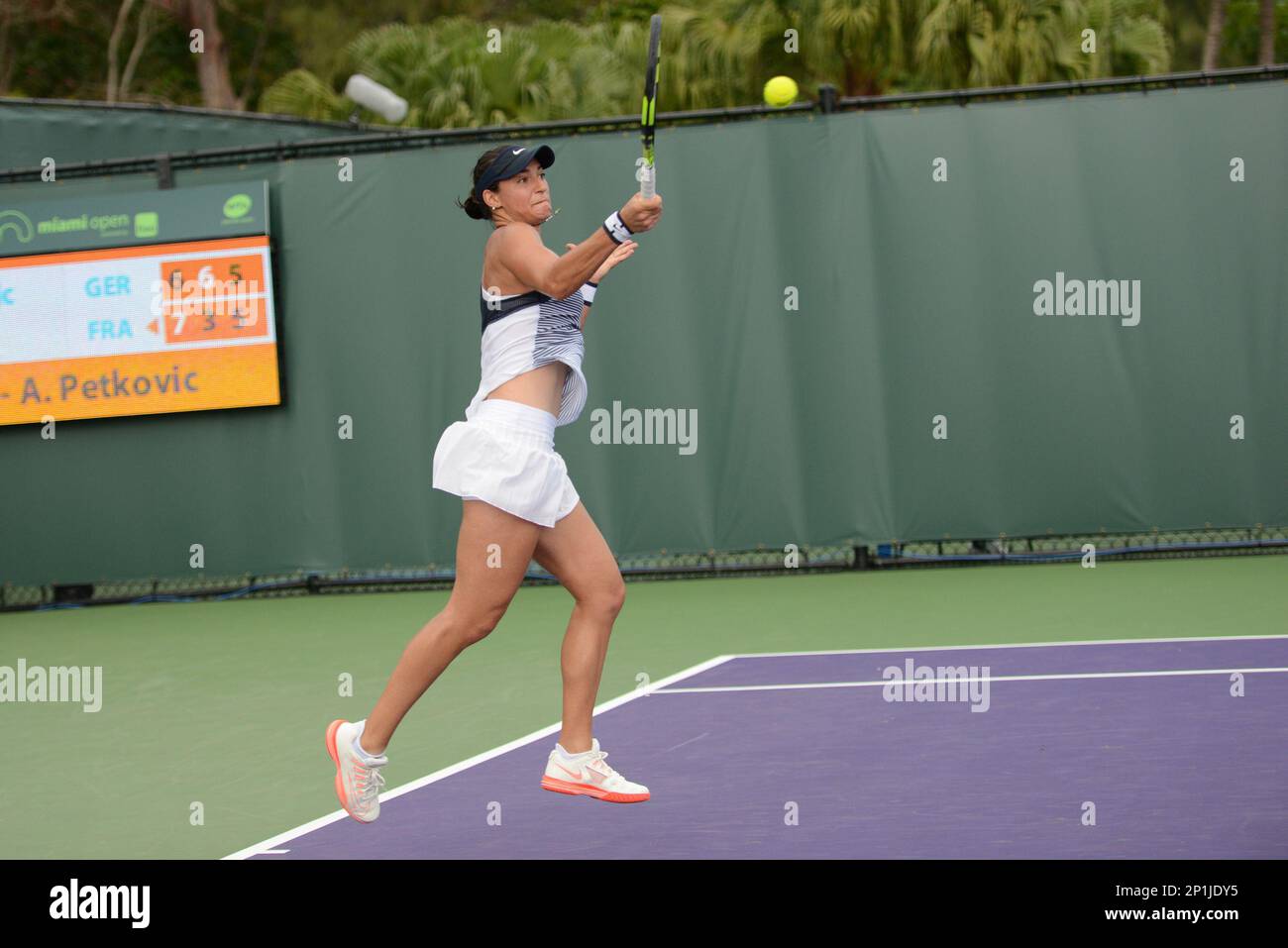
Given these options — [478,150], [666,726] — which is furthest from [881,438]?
[666,726]

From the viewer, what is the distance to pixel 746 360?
9734mm

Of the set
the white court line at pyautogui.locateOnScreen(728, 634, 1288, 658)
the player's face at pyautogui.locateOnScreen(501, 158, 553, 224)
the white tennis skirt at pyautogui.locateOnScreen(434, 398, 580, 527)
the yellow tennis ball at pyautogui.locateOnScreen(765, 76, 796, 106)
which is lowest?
the white court line at pyautogui.locateOnScreen(728, 634, 1288, 658)

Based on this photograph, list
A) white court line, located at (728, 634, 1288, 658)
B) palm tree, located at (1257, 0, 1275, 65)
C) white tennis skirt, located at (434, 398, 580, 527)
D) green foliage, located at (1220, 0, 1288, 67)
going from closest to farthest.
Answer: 1. white tennis skirt, located at (434, 398, 580, 527)
2. white court line, located at (728, 634, 1288, 658)
3. palm tree, located at (1257, 0, 1275, 65)
4. green foliage, located at (1220, 0, 1288, 67)

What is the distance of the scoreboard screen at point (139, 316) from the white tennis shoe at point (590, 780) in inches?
229

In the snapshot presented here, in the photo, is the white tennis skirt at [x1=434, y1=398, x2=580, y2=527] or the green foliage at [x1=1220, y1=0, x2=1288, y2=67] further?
the green foliage at [x1=1220, y1=0, x2=1288, y2=67]

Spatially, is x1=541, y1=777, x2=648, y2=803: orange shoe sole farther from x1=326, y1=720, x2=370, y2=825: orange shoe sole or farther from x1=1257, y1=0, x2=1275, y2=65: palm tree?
x1=1257, y1=0, x2=1275, y2=65: palm tree

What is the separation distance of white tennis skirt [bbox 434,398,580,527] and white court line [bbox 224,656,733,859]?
1.04 meters

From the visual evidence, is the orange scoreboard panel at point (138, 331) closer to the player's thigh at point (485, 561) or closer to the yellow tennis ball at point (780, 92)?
the yellow tennis ball at point (780, 92)

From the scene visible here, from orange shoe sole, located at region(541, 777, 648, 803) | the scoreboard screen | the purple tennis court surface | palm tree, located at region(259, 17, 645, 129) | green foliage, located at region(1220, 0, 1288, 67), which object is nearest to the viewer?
the purple tennis court surface

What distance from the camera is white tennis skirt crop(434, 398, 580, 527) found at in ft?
14.6

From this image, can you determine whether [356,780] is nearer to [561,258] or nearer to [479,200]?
[561,258]

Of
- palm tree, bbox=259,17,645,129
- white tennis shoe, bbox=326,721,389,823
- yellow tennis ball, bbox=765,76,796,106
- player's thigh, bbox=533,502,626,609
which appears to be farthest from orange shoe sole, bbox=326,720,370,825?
palm tree, bbox=259,17,645,129

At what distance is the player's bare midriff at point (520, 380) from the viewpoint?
4594mm

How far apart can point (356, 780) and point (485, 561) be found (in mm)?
698
